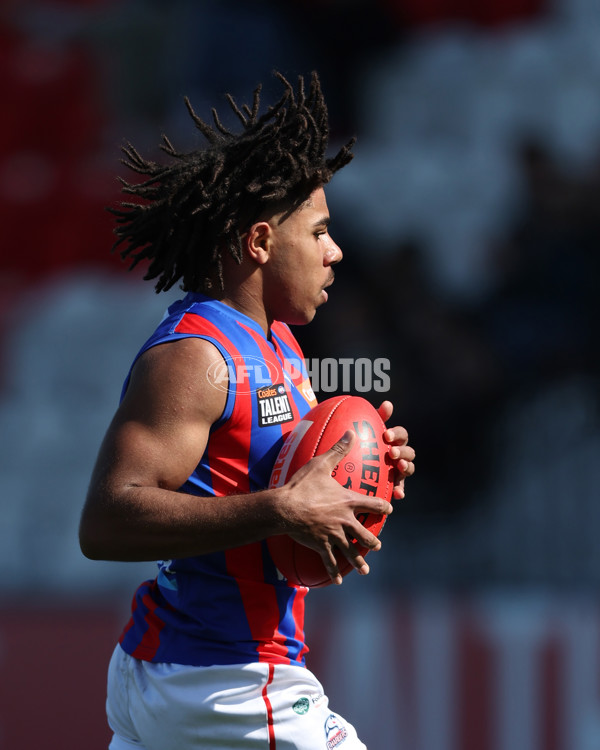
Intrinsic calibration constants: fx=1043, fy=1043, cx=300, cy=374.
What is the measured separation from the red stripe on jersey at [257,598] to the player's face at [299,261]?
637mm

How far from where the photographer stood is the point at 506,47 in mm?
7316

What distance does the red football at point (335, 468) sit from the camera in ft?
7.92

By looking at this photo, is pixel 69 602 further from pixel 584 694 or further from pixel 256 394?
pixel 256 394

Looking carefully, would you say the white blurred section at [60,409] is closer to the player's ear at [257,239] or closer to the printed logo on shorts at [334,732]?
the printed logo on shorts at [334,732]

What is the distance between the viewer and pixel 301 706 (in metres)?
2.50

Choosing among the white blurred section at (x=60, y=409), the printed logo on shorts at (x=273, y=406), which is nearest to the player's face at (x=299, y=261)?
the printed logo on shorts at (x=273, y=406)

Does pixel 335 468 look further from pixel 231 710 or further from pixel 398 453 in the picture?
pixel 231 710

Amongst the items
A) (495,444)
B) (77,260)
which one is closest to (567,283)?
(495,444)

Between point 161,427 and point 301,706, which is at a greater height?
point 161,427

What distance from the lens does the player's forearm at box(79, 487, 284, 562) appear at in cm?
223

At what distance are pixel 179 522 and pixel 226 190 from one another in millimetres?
880

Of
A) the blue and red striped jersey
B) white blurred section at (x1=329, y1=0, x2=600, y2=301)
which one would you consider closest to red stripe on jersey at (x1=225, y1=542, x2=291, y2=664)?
the blue and red striped jersey

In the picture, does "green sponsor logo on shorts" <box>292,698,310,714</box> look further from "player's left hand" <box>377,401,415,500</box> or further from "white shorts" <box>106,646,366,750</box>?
"player's left hand" <box>377,401,415,500</box>

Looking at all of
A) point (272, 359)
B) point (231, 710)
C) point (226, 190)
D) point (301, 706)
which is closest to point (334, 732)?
point (301, 706)
